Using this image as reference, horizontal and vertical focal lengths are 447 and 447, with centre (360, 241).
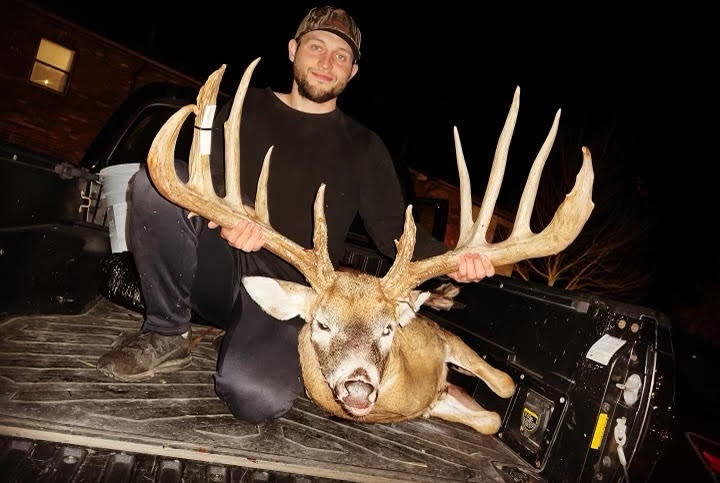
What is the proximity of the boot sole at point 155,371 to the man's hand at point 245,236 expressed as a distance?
899mm

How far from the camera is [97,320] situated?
11.2 ft

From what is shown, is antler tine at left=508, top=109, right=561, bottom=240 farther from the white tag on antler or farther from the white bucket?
the white bucket

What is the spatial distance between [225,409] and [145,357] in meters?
0.61

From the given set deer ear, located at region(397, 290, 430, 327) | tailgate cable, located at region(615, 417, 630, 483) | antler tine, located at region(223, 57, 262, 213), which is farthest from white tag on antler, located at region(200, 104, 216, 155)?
tailgate cable, located at region(615, 417, 630, 483)

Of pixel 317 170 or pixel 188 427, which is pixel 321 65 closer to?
pixel 317 170

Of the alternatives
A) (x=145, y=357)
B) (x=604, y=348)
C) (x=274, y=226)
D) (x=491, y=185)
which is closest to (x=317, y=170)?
(x=274, y=226)

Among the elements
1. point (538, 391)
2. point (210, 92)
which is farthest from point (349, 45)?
point (538, 391)

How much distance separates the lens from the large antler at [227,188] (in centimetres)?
251

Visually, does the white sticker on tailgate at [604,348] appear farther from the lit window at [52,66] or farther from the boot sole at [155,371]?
the lit window at [52,66]

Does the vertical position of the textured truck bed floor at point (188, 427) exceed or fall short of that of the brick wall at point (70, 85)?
it falls short

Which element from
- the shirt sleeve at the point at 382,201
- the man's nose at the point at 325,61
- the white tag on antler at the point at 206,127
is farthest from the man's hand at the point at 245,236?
the man's nose at the point at 325,61

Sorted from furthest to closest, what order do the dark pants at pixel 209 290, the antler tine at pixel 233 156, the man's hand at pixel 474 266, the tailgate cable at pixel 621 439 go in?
the man's hand at pixel 474 266 → the dark pants at pixel 209 290 → the antler tine at pixel 233 156 → the tailgate cable at pixel 621 439

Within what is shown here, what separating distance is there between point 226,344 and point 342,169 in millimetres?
1561

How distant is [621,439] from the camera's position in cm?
226
